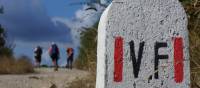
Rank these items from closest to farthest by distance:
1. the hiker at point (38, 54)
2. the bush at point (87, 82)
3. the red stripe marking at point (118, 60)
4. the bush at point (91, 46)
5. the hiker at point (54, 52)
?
the red stripe marking at point (118, 60), the bush at point (91, 46), the bush at point (87, 82), the hiker at point (54, 52), the hiker at point (38, 54)

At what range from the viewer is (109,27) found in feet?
14.0

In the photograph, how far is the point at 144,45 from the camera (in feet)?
14.2

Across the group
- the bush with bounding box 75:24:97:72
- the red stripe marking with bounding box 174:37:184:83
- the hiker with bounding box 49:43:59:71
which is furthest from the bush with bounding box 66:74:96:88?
the hiker with bounding box 49:43:59:71

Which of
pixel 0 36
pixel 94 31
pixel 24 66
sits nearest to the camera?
pixel 94 31

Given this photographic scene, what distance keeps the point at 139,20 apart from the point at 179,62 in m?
0.40

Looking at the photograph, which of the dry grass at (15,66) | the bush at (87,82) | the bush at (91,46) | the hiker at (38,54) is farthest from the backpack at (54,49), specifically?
the bush at (91,46)

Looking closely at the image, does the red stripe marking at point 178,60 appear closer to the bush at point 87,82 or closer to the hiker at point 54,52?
the bush at point 87,82

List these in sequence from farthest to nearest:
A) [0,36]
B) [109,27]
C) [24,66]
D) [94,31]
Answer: [0,36], [24,66], [94,31], [109,27]

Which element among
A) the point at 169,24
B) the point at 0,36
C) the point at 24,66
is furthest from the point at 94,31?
the point at 0,36

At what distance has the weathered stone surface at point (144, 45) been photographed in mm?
4273

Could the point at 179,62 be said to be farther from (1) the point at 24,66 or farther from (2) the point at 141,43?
(1) the point at 24,66

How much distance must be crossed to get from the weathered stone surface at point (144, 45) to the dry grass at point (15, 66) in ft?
63.4

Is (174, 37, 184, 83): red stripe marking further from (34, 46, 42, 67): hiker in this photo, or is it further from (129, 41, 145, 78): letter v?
(34, 46, 42, 67): hiker

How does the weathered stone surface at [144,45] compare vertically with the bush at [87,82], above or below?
above
